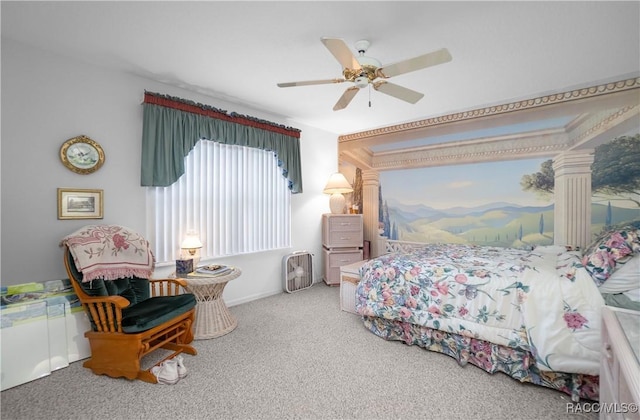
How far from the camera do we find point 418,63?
1847mm

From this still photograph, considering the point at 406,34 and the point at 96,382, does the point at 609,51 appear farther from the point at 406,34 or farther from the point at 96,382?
the point at 96,382

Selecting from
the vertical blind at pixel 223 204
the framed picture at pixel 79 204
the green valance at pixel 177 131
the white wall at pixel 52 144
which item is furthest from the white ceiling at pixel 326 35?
the framed picture at pixel 79 204

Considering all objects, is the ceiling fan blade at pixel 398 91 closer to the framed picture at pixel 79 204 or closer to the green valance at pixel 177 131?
the green valance at pixel 177 131

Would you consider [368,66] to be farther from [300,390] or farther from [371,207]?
[371,207]

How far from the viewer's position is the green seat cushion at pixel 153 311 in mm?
1991

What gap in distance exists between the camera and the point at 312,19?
1966 millimetres

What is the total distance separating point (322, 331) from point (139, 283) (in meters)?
1.78

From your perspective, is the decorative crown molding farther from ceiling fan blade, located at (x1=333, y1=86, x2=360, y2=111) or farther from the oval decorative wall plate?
the oval decorative wall plate

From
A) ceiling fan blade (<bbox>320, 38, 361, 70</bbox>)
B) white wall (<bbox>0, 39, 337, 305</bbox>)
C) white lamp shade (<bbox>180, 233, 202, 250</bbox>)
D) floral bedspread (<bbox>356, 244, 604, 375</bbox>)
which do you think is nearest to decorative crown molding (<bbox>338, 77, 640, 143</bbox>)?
floral bedspread (<bbox>356, 244, 604, 375</bbox>)

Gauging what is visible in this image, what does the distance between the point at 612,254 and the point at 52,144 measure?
4416mm

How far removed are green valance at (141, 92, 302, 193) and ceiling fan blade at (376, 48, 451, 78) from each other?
6.63 ft

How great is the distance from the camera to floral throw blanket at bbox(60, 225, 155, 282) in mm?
2078

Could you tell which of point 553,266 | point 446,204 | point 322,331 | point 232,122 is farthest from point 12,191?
point 446,204

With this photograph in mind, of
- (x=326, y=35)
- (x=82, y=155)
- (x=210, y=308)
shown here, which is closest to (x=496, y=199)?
(x=326, y=35)
